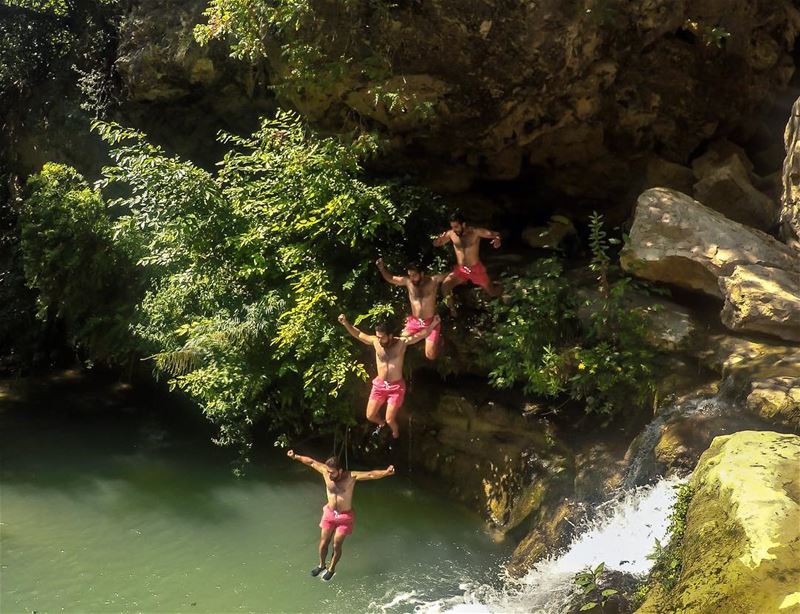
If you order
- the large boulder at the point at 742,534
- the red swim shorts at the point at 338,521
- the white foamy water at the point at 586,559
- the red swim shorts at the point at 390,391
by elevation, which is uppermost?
the red swim shorts at the point at 390,391

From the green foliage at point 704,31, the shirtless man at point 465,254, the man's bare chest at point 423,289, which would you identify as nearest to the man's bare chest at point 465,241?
the shirtless man at point 465,254

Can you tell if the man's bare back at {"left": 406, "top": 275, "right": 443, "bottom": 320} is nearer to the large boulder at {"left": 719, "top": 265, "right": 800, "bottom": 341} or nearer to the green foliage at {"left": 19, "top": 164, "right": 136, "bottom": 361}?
the large boulder at {"left": 719, "top": 265, "right": 800, "bottom": 341}

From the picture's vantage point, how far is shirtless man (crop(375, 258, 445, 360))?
300 inches

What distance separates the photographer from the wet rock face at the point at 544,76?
8.10 m

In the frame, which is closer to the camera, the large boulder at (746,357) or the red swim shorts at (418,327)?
the large boulder at (746,357)

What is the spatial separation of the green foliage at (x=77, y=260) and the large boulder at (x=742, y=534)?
26.6 feet

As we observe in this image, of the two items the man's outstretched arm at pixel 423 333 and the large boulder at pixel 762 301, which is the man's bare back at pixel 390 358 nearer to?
the man's outstretched arm at pixel 423 333

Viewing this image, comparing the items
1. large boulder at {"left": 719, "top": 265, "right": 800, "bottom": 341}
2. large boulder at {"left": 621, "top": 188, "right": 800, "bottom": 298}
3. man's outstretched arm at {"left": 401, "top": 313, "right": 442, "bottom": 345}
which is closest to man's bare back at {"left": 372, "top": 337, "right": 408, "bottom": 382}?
man's outstretched arm at {"left": 401, "top": 313, "right": 442, "bottom": 345}

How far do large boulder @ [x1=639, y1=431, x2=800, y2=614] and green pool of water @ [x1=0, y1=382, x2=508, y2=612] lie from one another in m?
2.81

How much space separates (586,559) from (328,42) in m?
6.23

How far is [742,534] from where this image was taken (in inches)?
156

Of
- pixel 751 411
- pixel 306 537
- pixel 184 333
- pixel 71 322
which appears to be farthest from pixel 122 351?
pixel 751 411

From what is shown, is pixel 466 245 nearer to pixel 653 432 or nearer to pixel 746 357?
pixel 653 432

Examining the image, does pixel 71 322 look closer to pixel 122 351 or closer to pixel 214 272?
pixel 122 351
